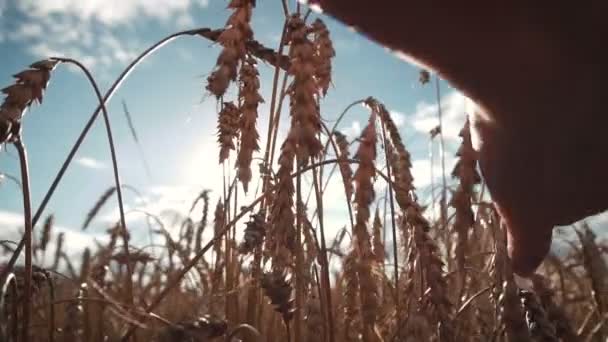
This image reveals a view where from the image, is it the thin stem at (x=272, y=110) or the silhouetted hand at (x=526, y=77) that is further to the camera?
the thin stem at (x=272, y=110)

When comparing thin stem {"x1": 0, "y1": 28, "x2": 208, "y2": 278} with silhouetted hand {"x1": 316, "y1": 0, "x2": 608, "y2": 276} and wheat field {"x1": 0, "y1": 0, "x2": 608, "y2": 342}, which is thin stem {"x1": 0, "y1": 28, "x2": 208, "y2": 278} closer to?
wheat field {"x1": 0, "y1": 0, "x2": 608, "y2": 342}

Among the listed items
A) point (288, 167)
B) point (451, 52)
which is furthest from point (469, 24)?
point (288, 167)

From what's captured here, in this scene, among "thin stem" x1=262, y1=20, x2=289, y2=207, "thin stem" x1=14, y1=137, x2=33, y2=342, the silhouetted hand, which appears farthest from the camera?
"thin stem" x1=262, y1=20, x2=289, y2=207

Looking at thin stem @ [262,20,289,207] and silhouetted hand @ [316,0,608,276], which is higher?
A: thin stem @ [262,20,289,207]

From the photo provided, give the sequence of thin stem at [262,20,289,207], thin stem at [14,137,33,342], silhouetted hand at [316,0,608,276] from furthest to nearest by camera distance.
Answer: thin stem at [262,20,289,207] < thin stem at [14,137,33,342] < silhouetted hand at [316,0,608,276]

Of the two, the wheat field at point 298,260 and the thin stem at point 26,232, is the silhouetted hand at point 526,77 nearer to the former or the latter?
the wheat field at point 298,260

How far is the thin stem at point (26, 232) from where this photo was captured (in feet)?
3.80

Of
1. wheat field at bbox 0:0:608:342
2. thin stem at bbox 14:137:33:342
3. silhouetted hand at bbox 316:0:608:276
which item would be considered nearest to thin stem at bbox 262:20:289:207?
wheat field at bbox 0:0:608:342

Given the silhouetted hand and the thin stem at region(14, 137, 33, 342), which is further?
the thin stem at region(14, 137, 33, 342)

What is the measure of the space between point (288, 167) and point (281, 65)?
0.43 m

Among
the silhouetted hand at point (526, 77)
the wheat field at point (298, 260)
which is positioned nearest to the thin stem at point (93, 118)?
the wheat field at point (298, 260)

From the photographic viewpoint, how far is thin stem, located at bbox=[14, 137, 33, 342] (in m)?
1.16

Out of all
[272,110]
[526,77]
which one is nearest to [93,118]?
[272,110]

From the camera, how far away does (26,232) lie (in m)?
1.17
